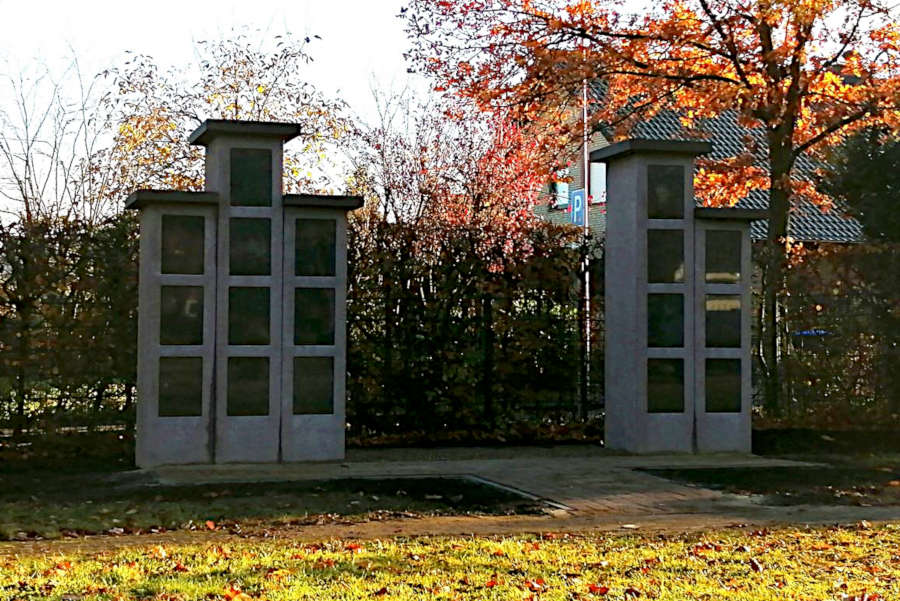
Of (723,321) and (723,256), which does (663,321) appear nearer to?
(723,321)

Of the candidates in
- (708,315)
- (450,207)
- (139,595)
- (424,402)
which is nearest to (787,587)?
(139,595)

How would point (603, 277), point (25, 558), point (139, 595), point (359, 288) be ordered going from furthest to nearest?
point (603, 277) → point (359, 288) → point (25, 558) → point (139, 595)

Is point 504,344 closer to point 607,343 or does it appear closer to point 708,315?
point 607,343

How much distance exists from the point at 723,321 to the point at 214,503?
19.7 feet

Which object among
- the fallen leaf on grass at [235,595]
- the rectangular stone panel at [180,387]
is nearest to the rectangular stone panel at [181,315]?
the rectangular stone panel at [180,387]

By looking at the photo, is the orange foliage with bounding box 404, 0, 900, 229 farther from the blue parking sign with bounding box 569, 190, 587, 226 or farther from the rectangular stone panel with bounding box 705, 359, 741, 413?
the blue parking sign with bounding box 569, 190, 587, 226

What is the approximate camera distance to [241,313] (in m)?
12.0

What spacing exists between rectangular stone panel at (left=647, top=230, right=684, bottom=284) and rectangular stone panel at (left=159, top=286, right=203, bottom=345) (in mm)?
4496

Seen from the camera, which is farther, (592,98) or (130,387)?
(592,98)

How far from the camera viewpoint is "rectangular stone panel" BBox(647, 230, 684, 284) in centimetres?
1316

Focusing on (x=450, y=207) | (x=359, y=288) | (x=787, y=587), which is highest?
(x=450, y=207)

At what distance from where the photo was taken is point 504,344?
46.9 feet

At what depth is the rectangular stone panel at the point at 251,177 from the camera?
12.1 m

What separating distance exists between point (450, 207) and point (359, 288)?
456 inches
